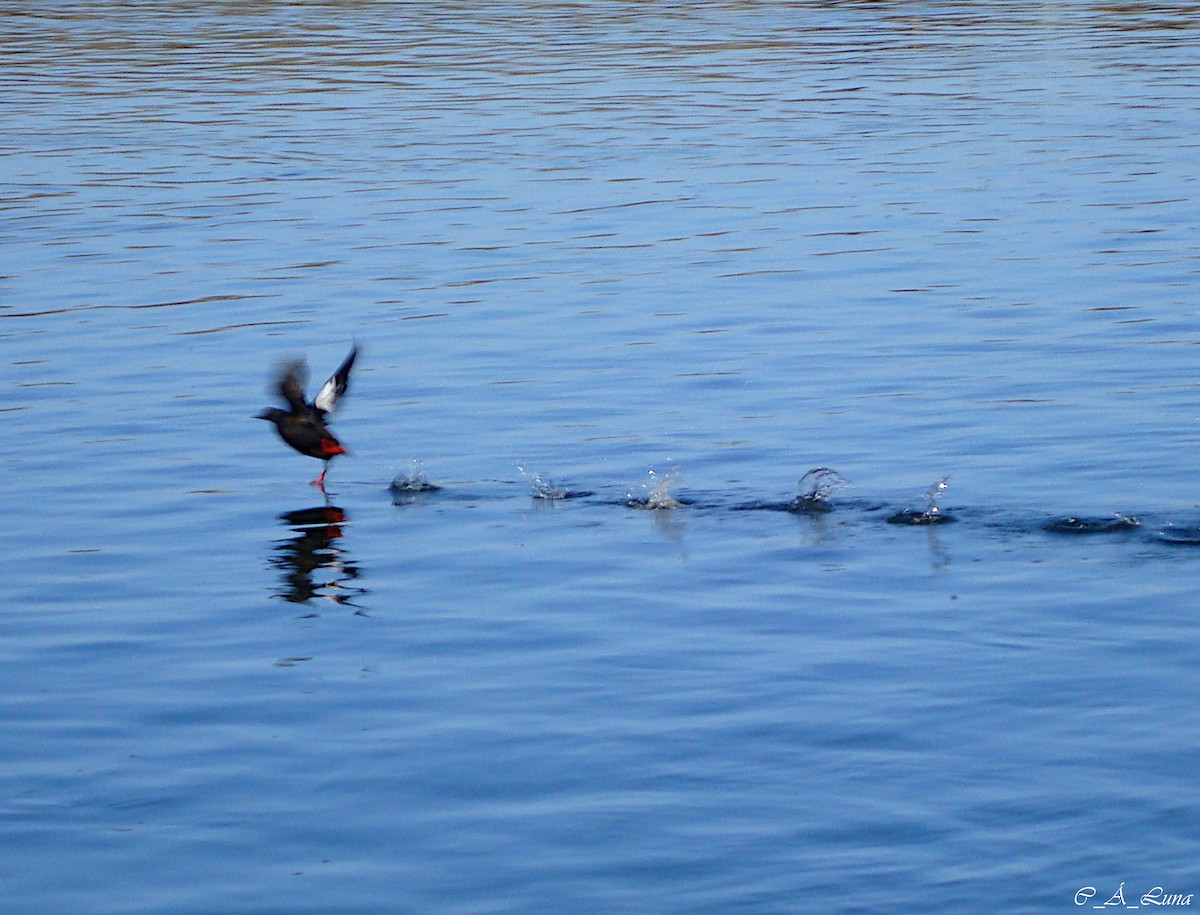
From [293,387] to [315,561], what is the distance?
165cm

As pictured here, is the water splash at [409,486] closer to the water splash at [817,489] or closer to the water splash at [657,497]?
the water splash at [657,497]

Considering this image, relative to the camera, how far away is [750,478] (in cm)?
1012

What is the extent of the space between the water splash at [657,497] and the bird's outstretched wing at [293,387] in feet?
6.07

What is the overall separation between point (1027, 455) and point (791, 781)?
458cm

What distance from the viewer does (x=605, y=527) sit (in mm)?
9492

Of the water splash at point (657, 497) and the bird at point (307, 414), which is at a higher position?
the bird at point (307, 414)

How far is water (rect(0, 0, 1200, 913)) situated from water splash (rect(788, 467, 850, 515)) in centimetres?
9

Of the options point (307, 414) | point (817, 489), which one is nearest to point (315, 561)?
point (307, 414)

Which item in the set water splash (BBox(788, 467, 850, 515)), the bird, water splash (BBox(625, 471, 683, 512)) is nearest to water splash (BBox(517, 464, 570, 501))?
water splash (BBox(625, 471, 683, 512))

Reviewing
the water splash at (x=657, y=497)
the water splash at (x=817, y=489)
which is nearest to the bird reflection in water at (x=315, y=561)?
the water splash at (x=657, y=497)

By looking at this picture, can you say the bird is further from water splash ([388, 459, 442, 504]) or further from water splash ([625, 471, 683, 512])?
water splash ([625, 471, 683, 512])

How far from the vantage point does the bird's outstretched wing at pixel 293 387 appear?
34.2 feet

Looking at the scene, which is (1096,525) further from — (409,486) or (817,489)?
(409,486)

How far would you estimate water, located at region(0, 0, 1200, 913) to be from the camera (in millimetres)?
5891
